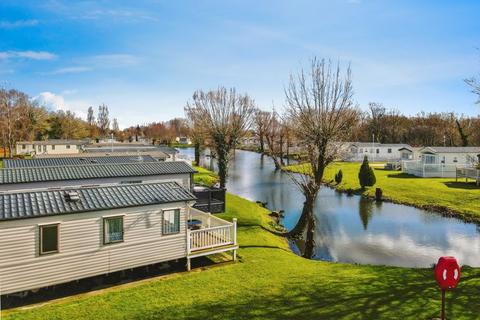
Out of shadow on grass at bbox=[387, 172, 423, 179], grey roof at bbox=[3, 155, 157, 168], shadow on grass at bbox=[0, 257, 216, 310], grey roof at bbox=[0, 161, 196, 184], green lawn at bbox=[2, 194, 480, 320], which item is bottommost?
shadow on grass at bbox=[0, 257, 216, 310]

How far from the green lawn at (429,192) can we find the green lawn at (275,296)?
37.0ft

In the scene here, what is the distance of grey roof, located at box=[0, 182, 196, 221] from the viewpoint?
1052 centimetres

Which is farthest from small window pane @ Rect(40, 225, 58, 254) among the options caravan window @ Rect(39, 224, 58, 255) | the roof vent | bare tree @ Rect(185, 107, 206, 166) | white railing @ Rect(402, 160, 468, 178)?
white railing @ Rect(402, 160, 468, 178)

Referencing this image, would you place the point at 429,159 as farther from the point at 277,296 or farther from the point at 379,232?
the point at 277,296

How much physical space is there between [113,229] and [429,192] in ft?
101

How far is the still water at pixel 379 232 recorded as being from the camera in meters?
18.3

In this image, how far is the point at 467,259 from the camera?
17891mm

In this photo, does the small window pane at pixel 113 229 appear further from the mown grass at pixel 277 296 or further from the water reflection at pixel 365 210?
the water reflection at pixel 365 210

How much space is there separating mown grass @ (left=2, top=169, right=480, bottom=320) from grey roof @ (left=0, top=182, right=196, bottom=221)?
2.68 m

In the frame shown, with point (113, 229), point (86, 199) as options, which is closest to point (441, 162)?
point (113, 229)

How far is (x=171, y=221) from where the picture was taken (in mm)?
13109

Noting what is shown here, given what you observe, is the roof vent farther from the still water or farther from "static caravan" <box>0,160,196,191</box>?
the still water

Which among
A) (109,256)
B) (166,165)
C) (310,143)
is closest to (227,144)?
(166,165)

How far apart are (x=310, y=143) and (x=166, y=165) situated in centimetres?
947
